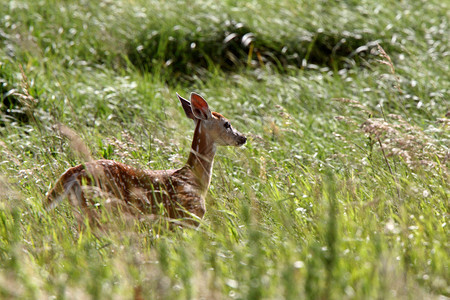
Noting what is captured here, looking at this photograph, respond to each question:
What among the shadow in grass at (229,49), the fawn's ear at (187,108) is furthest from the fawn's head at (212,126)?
the shadow in grass at (229,49)

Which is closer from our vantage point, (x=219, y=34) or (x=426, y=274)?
(x=426, y=274)

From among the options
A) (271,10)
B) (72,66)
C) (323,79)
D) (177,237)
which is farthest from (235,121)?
(271,10)

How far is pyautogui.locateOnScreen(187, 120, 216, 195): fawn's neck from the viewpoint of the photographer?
4.10 metres

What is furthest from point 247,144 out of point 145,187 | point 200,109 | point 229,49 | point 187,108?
point 229,49

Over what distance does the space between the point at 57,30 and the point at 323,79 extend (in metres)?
3.65

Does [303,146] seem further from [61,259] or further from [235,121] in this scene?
[61,259]

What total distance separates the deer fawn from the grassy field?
10 cm

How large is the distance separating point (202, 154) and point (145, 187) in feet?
2.04

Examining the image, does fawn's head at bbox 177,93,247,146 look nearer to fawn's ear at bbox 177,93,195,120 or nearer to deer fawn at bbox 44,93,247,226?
deer fawn at bbox 44,93,247,226

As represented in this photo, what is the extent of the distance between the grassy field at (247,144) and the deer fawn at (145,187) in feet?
0.34

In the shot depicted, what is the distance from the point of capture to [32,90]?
621cm

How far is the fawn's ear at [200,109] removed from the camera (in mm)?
4301

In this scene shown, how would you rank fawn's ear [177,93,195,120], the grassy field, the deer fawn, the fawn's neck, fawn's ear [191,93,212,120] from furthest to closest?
fawn's ear [177,93,195,120]
fawn's ear [191,93,212,120]
the fawn's neck
the deer fawn
the grassy field

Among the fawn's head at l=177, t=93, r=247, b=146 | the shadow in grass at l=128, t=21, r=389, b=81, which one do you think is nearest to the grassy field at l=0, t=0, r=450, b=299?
the shadow in grass at l=128, t=21, r=389, b=81
